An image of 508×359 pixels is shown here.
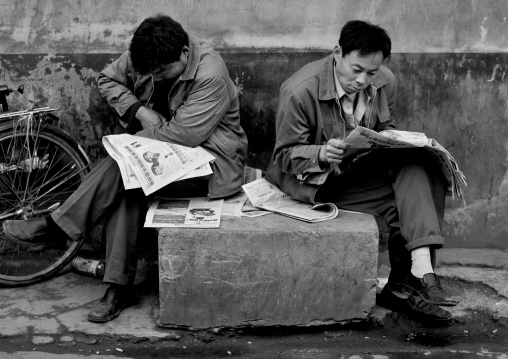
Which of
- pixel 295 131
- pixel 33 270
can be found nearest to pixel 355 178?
pixel 295 131

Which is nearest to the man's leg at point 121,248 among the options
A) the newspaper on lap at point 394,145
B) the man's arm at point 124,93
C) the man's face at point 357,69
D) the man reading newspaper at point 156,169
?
the man reading newspaper at point 156,169

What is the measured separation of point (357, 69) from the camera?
156 inches

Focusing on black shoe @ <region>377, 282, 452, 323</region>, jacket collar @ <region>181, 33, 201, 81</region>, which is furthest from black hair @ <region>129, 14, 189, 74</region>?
black shoe @ <region>377, 282, 452, 323</region>

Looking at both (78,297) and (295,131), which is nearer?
(295,131)

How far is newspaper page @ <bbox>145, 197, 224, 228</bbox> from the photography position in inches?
154

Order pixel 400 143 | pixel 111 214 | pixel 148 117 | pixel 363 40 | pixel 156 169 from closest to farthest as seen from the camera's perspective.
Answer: pixel 400 143 < pixel 363 40 < pixel 156 169 < pixel 111 214 < pixel 148 117

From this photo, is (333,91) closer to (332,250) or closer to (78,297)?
(332,250)

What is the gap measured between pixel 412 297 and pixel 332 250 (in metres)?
0.49

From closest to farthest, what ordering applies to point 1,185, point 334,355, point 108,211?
point 334,355, point 108,211, point 1,185

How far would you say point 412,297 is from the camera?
4.04m

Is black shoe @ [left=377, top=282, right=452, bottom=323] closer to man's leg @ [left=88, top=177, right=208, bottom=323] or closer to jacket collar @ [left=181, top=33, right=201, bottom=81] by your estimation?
man's leg @ [left=88, top=177, right=208, bottom=323]

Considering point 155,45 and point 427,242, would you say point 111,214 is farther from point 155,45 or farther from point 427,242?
point 427,242

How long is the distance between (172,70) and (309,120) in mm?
707

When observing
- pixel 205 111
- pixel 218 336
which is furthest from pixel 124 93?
pixel 218 336
